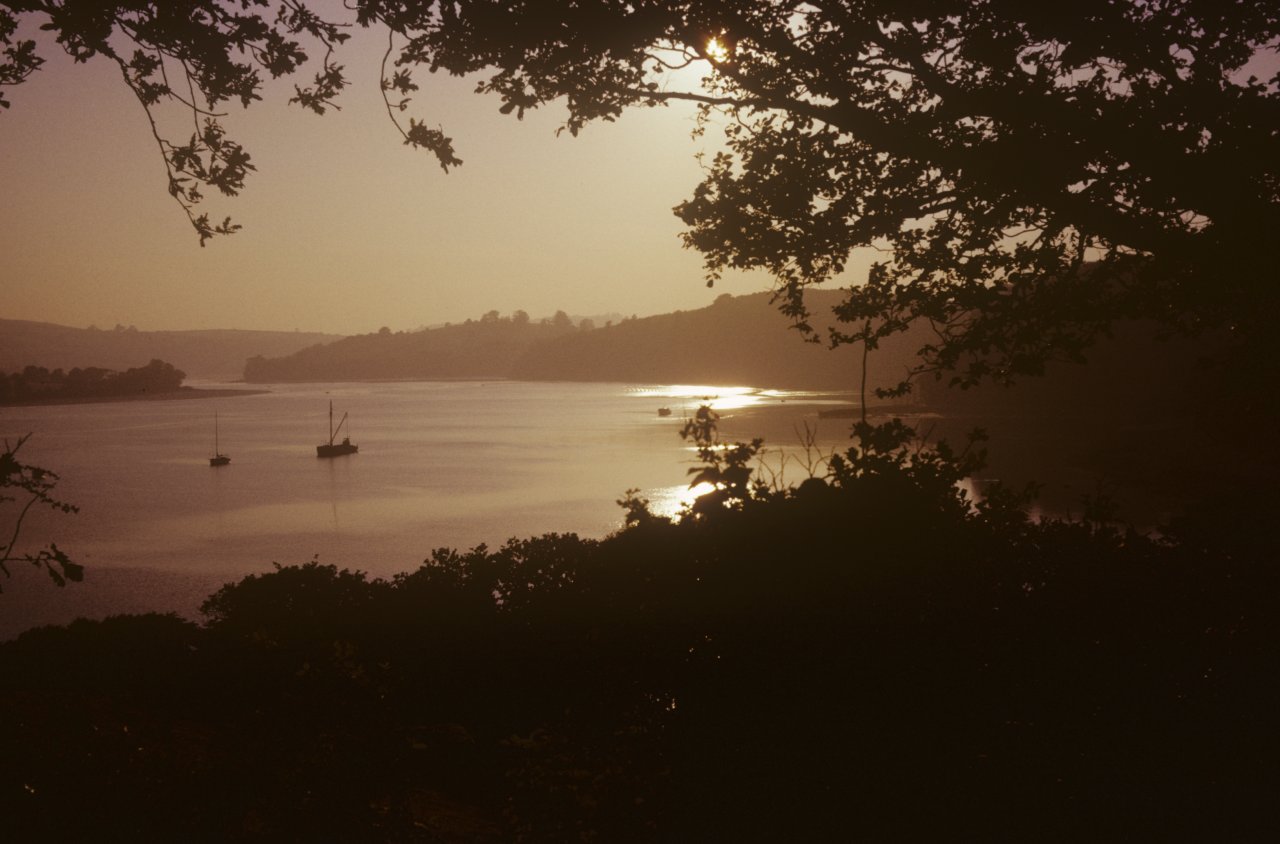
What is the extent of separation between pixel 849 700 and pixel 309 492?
72.2 metres

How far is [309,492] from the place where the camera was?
7144 centimetres

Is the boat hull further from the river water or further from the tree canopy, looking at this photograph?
the tree canopy

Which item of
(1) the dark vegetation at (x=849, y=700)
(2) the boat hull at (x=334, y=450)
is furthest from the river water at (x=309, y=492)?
(2) the boat hull at (x=334, y=450)

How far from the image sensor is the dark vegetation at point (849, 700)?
4.90 metres

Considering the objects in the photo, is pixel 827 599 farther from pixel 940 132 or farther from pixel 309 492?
pixel 309 492

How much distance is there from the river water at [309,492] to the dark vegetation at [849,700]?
4.88 ft

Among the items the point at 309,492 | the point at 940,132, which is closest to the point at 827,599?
the point at 940,132

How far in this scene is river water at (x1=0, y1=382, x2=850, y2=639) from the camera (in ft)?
135

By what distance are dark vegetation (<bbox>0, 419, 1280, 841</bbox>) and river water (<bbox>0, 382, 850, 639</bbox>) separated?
1488 mm

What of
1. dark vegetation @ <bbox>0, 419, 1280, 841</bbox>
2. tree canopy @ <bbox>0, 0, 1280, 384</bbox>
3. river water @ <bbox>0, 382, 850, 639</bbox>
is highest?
tree canopy @ <bbox>0, 0, 1280, 384</bbox>

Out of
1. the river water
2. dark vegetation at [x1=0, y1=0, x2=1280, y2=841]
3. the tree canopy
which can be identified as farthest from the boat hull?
the tree canopy

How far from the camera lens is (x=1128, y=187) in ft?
30.0

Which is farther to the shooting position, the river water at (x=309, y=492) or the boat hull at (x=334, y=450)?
the boat hull at (x=334, y=450)

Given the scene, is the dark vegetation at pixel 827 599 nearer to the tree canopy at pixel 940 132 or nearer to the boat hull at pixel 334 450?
the tree canopy at pixel 940 132
